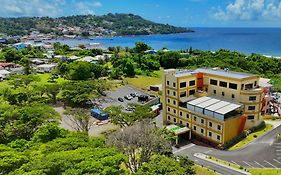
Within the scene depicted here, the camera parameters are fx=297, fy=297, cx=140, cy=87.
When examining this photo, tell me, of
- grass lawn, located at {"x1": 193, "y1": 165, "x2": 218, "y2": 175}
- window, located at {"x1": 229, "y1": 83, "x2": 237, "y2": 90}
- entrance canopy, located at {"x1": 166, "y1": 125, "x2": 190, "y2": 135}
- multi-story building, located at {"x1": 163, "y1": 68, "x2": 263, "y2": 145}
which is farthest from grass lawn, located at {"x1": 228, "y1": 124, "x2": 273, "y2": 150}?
grass lawn, located at {"x1": 193, "y1": 165, "x2": 218, "y2": 175}

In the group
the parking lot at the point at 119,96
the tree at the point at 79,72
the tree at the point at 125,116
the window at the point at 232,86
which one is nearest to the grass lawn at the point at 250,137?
the window at the point at 232,86

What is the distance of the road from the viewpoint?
33.2 meters

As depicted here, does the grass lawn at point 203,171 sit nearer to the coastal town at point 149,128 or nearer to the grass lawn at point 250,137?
the coastal town at point 149,128

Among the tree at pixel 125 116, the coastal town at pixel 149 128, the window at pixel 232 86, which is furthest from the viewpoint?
the window at pixel 232 86

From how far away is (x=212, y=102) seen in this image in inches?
1626

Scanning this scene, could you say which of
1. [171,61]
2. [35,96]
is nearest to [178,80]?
[35,96]

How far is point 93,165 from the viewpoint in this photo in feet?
68.3

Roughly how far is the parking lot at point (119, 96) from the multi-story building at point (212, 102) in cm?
1234

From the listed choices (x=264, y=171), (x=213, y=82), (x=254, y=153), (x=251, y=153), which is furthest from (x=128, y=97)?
(x=264, y=171)

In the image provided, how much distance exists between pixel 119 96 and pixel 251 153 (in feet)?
107

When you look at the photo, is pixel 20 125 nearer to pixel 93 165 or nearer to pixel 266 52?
pixel 93 165

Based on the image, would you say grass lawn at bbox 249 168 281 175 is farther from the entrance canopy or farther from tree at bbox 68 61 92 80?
tree at bbox 68 61 92 80

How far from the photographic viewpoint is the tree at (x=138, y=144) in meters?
28.8

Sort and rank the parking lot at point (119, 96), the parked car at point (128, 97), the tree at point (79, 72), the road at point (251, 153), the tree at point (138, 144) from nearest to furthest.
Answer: the tree at point (138, 144) → the road at point (251, 153) → the parking lot at point (119, 96) → the parked car at point (128, 97) → the tree at point (79, 72)
